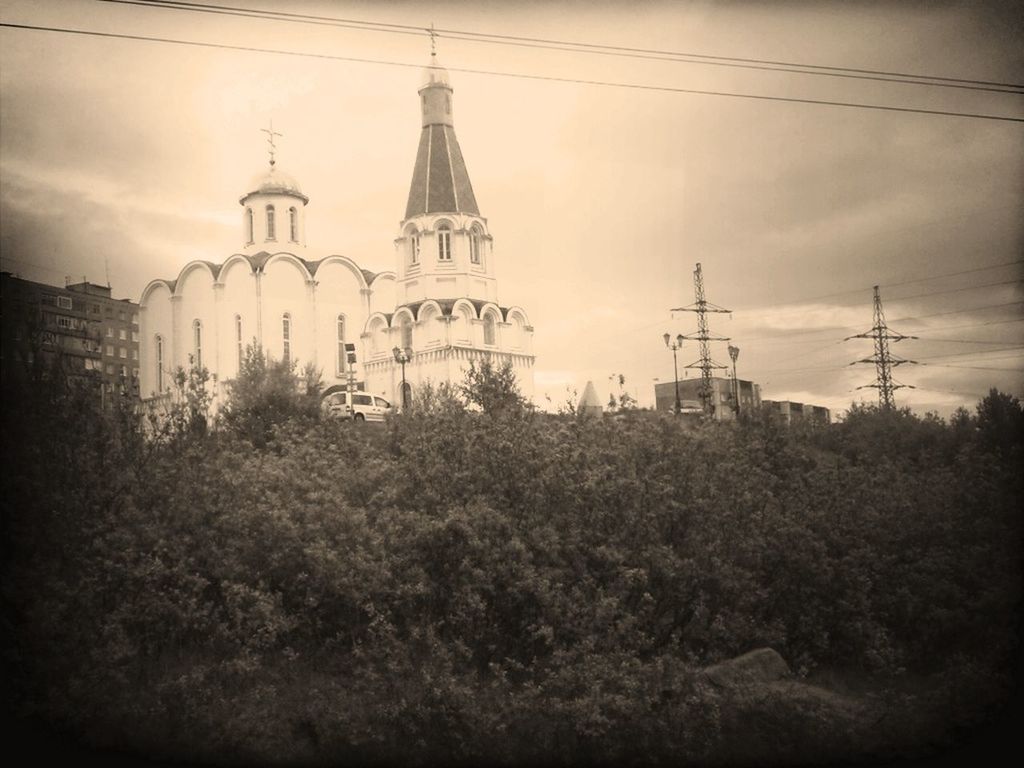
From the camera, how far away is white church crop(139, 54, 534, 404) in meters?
14.4

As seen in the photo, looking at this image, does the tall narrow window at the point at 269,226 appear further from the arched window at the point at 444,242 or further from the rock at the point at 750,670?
the rock at the point at 750,670

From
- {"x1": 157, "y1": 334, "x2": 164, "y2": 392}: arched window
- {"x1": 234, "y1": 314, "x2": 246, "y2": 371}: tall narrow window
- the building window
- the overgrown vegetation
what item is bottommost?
the overgrown vegetation

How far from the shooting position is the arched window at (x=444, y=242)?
1889cm

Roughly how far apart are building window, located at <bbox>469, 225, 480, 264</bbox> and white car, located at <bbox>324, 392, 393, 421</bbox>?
11.0 feet

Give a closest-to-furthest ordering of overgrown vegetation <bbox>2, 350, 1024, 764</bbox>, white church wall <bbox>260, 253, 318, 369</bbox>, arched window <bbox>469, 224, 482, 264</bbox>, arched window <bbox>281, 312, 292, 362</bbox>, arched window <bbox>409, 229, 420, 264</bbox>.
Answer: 1. overgrown vegetation <bbox>2, 350, 1024, 764</bbox>
2. white church wall <bbox>260, 253, 318, 369</bbox>
3. arched window <bbox>281, 312, 292, 362</bbox>
4. arched window <bbox>469, 224, 482, 264</bbox>
5. arched window <bbox>409, 229, 420, 264</bbox>

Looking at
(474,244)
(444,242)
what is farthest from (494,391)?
(474,244)

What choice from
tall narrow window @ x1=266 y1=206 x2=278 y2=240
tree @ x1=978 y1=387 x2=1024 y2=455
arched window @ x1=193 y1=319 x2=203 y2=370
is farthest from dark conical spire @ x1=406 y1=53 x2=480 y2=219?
tree @ x1=978 y1=387 x2=1024 y2=455

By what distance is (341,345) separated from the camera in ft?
57.1

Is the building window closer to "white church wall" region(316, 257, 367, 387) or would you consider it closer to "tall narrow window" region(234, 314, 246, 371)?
"white church wall" region(316, 257, 367, 387)

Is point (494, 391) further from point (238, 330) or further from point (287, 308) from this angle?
point (287, 308)

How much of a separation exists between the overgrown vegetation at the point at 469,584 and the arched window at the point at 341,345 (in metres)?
3.30

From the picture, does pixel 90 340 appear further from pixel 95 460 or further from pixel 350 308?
pixel 350 308

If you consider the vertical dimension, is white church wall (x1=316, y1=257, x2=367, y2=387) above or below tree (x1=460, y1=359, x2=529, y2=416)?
above

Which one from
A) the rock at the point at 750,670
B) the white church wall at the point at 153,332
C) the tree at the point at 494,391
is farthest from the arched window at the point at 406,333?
the rock at the point at 750,670
